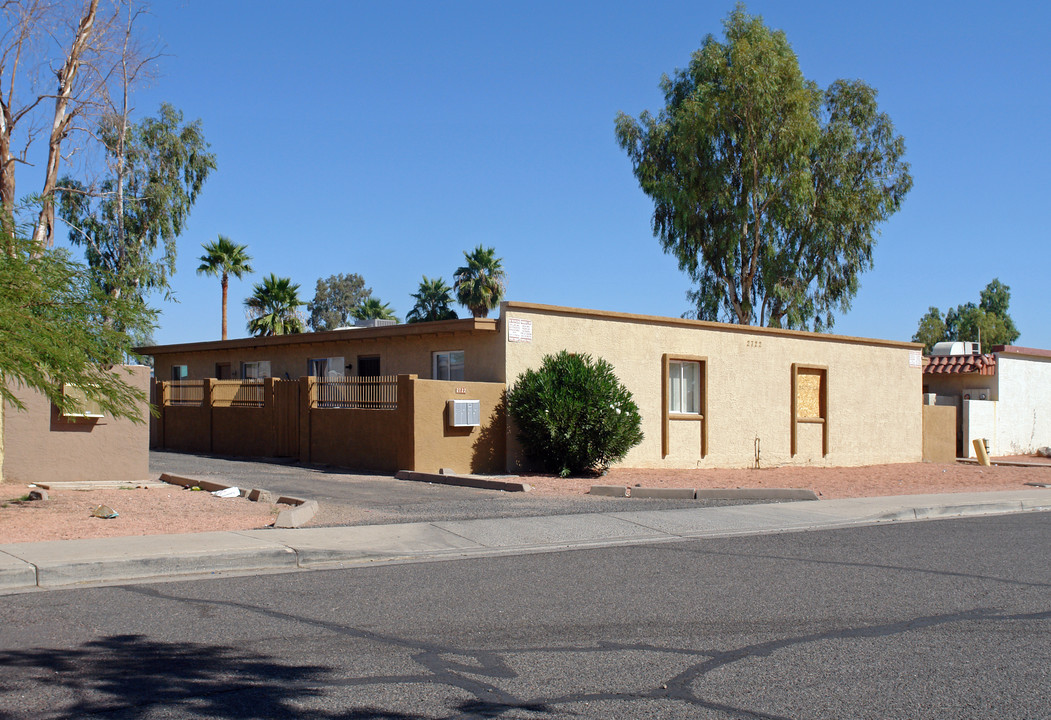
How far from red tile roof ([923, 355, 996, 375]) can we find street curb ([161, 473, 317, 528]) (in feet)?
87.1

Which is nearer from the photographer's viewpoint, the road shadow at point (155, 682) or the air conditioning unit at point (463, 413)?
the road shadow at point (155, 682)

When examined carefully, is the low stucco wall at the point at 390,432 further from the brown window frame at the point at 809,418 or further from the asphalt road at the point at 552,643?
the asphalt road at the point at 552,643

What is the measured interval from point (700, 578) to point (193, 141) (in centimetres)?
3663

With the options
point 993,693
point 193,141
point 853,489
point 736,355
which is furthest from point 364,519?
point 193,141

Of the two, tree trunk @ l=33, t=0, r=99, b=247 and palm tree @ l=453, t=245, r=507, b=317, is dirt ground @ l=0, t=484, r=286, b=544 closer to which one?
tree trunk @ l=33, t=0, r=99, b=247

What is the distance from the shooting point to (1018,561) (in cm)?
1055

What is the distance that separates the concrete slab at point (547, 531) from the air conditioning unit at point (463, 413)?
6278 mm

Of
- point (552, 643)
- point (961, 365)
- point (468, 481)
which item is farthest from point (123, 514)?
point (961, 365)

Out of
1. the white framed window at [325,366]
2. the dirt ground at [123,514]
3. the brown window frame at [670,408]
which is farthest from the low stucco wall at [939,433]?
the dirt ground at [123,514]

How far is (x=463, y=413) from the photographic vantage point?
64.7ft

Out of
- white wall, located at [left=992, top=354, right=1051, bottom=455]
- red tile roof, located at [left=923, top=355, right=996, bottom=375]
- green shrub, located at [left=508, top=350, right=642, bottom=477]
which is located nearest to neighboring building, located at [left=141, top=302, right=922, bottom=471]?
green shrub, located at [left=508, top=350, right=642, bottom=477]

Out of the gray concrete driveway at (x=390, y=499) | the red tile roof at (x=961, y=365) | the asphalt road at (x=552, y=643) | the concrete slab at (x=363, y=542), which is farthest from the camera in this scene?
the red tile roof at (x=961, y=365)

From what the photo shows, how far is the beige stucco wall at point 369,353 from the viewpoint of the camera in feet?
69.1

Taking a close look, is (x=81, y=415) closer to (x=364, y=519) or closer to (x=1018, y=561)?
(x=364, y=519)
